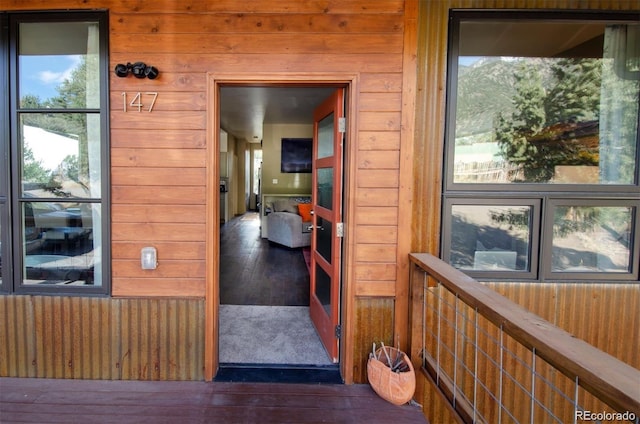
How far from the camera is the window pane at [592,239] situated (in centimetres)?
220

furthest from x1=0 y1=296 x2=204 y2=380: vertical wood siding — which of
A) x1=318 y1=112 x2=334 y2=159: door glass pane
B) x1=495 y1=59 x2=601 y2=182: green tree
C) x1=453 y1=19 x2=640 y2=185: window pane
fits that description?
x1=495 y1=59 x2=601 y2=182: green tree

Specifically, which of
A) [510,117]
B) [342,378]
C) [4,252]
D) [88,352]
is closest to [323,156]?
[510,117]

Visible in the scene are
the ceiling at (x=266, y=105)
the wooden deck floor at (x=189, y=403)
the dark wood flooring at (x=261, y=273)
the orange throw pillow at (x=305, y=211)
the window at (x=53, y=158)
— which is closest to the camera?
the wooden deck floor at (x=189, y=403)

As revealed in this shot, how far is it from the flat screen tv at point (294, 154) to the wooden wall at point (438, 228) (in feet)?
17.8

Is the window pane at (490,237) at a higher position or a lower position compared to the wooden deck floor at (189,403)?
higher

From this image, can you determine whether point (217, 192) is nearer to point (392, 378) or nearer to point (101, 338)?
point (101, 338)

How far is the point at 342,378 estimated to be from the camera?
2.15 meters

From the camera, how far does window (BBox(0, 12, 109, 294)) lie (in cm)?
212

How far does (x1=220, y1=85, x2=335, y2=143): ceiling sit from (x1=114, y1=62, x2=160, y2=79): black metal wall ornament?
1.81 metres

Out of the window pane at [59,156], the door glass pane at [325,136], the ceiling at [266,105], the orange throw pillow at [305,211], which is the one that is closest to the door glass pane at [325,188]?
the door glass pane at [325,136]

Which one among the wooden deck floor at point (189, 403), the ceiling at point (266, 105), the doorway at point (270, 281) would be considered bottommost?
the wooden deck floor at point (189, 403)

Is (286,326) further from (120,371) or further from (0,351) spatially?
(0,351)

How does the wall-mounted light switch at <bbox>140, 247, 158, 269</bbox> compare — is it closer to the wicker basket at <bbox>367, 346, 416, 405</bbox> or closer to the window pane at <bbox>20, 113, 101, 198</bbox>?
the window pane at <bbox>20, 113, 101, 198</bbox>

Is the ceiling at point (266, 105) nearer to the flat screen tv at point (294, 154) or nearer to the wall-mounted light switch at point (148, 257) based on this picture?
the flat screen tv at point (294, 154)
